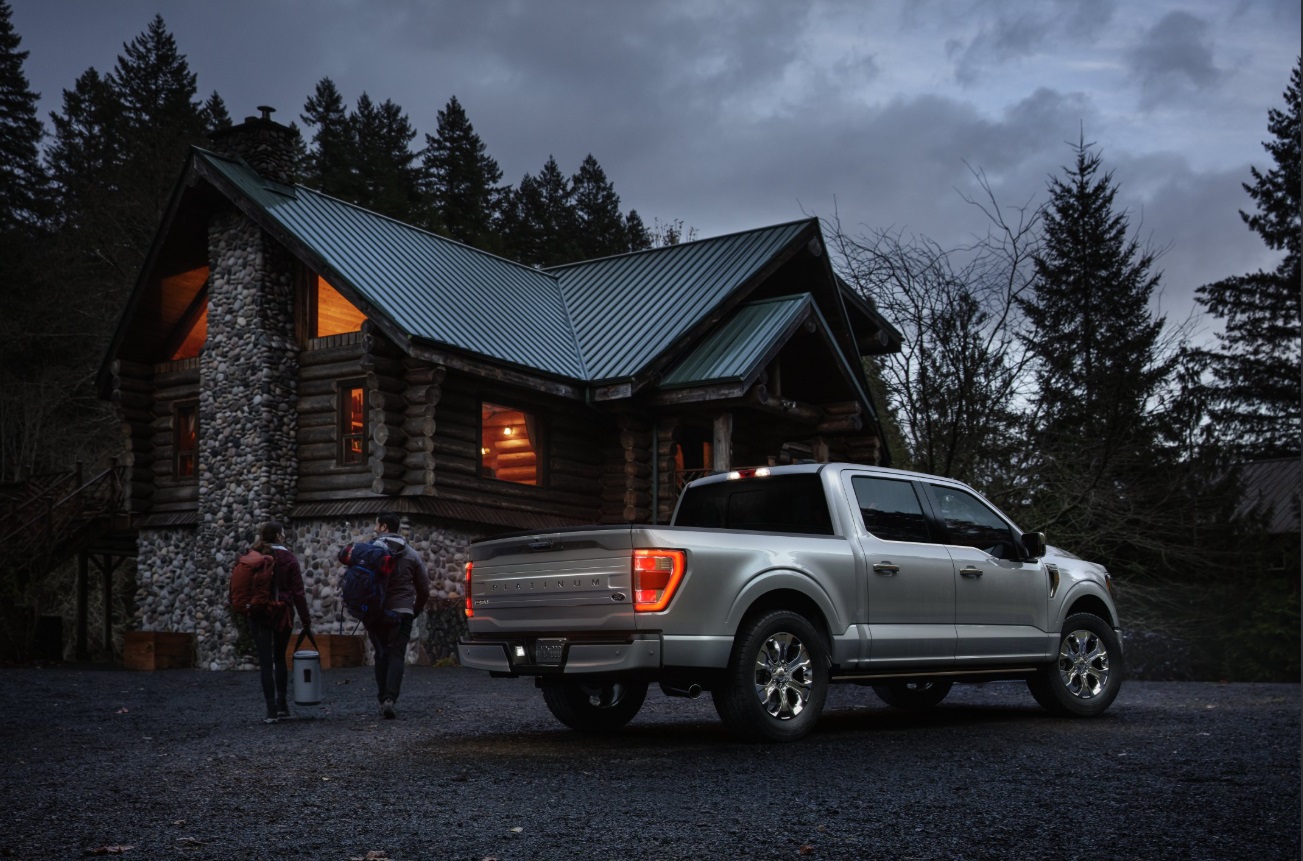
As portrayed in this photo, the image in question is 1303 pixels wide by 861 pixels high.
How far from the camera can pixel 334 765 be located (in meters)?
9.03

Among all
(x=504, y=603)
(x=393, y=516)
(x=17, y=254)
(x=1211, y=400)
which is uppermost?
(x=17, y=254)

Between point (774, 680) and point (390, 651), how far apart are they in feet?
15.1

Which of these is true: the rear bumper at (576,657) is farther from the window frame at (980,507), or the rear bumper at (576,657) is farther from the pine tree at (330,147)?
the pine tree at (330,147)

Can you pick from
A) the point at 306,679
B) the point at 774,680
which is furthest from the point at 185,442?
the point at 774,680

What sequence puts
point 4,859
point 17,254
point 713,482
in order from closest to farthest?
→ point 4,859
point 713,482
point 17,254

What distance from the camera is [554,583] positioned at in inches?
380

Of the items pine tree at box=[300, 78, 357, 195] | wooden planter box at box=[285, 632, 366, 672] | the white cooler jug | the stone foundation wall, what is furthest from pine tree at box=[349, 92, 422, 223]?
the white cooler jug

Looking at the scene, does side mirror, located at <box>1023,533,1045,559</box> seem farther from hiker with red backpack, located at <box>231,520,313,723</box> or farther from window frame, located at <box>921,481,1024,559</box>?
hiker with red backpack, located at <box>231,520,313,723</box>

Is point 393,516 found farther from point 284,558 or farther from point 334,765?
point 334,765

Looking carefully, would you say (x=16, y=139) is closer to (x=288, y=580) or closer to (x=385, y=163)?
(x=385, y=163)

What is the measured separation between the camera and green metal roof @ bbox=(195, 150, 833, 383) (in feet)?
74.2

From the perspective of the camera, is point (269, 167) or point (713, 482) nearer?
point (713, 482)

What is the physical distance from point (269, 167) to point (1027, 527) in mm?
15917

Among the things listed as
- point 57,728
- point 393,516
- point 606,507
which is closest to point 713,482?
point 393,516
